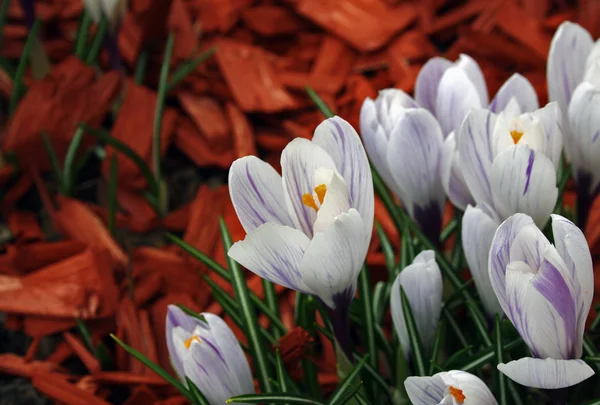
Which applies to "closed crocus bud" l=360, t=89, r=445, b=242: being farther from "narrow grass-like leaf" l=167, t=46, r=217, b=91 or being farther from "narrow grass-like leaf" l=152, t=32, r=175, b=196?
"narrow grass-like leaf" l=167, t=46, r=217, b=91

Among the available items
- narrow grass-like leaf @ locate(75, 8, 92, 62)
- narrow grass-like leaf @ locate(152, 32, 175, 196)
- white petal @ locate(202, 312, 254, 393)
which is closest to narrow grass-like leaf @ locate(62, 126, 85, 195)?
narrow grass-like leaf @ locate(152, 32, 175, 196)

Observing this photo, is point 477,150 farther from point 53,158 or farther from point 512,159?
point 53,158

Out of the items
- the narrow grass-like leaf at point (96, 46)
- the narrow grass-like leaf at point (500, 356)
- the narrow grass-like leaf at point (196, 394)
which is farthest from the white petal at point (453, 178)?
the narrow grass-like leaf at point (96, 46)

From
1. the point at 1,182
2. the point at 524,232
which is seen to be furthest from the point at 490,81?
the point at 1,182

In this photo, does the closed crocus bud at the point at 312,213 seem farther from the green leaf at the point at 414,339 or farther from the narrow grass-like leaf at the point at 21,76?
the narrow grass-like leaf at the point at 21,76

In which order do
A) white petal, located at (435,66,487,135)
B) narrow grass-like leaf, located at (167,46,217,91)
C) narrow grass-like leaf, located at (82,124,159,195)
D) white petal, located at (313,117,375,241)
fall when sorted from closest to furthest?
white petal, located at (313,117,375,241)
white petal, located at (435,66,487,135)
narrow grass-like leaf, located at (82,124,159,195)
narrow grass-like leaf, located at (167,46,217,91)

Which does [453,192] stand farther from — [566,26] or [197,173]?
[197,173]

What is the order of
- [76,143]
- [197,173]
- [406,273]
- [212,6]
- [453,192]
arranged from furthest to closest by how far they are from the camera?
[212,6] → [197,173] → [76,143] → [453,192] → [406,273]
